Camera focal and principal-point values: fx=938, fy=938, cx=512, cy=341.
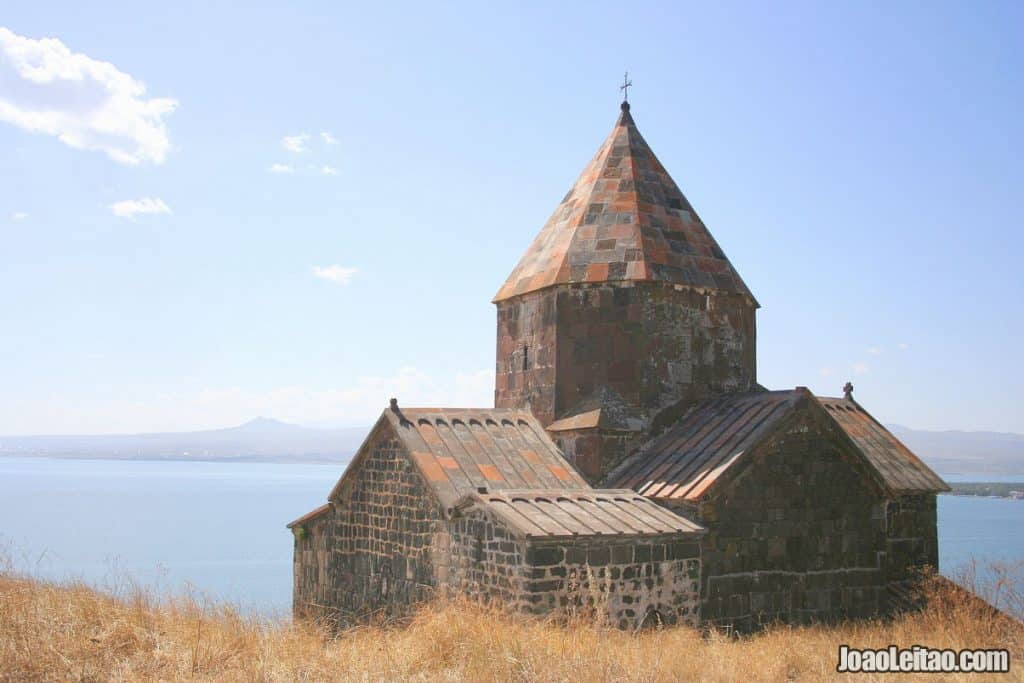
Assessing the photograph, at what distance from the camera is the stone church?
29.5ft

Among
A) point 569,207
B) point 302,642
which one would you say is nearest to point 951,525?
point 569,207

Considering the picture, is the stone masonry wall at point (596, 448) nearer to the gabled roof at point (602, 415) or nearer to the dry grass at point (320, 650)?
the gabled roof at point (602, 415)

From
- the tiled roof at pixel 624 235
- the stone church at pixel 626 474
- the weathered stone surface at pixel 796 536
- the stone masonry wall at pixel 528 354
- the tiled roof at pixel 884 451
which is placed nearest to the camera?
the stone church at pixel 626 474

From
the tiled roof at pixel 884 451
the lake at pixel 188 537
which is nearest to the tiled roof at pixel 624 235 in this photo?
the tiled roof at pixel 884 451

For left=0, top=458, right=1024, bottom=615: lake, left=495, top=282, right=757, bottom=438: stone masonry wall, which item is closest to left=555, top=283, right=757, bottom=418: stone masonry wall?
left=495, top=282, right=757, bottom=438: stone masonry wall

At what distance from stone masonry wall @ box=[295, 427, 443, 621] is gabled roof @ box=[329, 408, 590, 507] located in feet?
0.82

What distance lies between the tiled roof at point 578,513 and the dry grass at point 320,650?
904 mm

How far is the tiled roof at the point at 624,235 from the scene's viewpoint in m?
11.6

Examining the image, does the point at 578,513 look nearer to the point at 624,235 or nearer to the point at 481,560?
the point at 481,560

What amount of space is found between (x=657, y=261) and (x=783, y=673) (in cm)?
585

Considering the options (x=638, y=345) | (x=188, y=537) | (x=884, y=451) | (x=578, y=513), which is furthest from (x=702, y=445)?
(x=188, y=537)

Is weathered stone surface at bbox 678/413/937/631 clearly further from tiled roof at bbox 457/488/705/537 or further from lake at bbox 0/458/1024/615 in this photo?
lake at bbox 0/458/1024/615

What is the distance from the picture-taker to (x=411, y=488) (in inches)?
403

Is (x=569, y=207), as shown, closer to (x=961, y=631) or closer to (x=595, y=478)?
(x=595, y=478)
